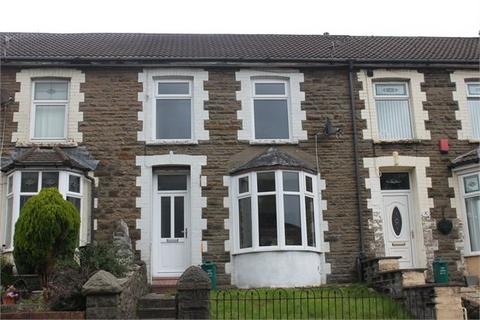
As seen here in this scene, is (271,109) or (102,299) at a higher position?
(271,109)

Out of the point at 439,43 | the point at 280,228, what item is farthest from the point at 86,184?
the point at 439,43

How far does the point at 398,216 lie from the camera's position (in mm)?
16000

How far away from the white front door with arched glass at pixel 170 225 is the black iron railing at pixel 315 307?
A: 237cm

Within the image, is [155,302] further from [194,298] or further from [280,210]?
[280,210]

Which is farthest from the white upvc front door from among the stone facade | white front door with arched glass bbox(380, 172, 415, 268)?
the stone facade

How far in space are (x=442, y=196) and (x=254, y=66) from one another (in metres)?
5.88

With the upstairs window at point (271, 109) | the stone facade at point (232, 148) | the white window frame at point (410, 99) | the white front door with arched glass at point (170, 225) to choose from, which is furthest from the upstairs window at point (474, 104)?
the white front door with arched glass at point (170, 225)

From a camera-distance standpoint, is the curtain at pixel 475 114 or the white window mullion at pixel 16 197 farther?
the curtain at pixel 475 114

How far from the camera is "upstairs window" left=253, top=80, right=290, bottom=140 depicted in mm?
16125

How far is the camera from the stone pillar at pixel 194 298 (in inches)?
395

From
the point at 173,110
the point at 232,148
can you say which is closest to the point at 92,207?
the point at 173,110

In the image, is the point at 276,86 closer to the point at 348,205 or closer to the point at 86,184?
the point at 348,205

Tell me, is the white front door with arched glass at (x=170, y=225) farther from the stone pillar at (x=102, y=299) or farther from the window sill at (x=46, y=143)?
the stone pillar at (x=102, y=299)

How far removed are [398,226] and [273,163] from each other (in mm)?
3809
